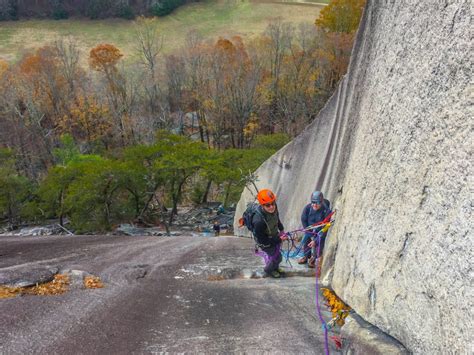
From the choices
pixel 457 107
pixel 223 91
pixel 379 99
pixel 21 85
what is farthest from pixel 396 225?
pixel 21 85

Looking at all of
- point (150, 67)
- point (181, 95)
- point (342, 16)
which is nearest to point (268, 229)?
point (342, 16)

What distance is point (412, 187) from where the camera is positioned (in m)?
3.96

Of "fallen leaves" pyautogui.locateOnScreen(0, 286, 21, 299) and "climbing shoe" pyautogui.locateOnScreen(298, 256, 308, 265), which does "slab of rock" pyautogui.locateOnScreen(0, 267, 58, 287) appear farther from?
"climbing shoe" pyautogui.locateOnScreen(298, 256, 308, 265)

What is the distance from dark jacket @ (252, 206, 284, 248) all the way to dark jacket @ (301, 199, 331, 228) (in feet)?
3.17

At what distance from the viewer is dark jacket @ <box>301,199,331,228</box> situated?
7.41 m

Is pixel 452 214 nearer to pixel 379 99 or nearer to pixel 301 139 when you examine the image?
pixel 379 99

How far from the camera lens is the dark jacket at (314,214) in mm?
7414

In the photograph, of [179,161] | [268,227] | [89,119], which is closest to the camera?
[268,227]

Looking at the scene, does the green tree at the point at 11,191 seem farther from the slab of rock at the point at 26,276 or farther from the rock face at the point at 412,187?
the rock face at the point at 412,187

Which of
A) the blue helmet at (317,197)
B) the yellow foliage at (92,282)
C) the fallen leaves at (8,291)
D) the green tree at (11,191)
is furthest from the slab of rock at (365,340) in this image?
the green tree at (11,191)

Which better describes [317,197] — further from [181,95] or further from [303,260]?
[181,95]

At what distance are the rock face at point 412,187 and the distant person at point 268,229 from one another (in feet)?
3.13

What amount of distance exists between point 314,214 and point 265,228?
1467 mm

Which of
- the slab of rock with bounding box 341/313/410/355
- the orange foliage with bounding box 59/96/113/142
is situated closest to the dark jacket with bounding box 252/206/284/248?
the slab of rock with bounding box 341/313/410/355
